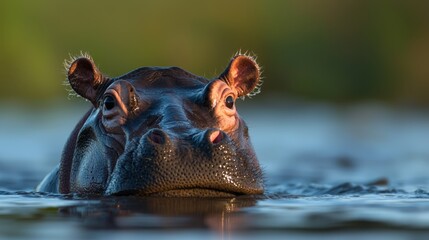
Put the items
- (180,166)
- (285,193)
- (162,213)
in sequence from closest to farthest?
1. (162,213)
2. (180,166)
3. (285,193)

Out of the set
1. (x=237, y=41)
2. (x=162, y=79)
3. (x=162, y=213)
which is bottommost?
(x=162, y=213)

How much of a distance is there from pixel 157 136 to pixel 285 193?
7.77 ft

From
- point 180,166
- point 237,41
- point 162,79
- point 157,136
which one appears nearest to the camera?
point 180,166

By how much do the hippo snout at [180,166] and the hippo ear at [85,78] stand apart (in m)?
1.38

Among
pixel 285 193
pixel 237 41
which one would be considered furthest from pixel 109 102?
pixel 237 41

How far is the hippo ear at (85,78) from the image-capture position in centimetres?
788

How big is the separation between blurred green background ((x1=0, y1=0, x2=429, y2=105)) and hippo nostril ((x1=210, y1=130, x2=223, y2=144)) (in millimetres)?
12767

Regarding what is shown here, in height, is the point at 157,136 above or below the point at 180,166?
above

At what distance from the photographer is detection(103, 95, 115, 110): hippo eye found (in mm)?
7331

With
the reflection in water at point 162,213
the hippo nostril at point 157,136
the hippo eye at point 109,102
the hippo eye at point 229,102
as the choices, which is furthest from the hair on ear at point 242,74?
the hippo nostril at point 157,136

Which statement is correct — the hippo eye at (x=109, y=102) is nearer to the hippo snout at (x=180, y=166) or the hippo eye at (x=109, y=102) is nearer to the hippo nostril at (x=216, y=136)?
the hippo snout at (x=180, y=166)

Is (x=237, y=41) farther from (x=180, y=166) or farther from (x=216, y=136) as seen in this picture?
(x=180, y=166)

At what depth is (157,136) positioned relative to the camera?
6.50 meters

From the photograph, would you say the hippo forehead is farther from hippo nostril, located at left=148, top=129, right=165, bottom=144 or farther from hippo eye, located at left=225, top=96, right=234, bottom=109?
hippo nostril, located at left=148, top=129, right=165, bottom=144
